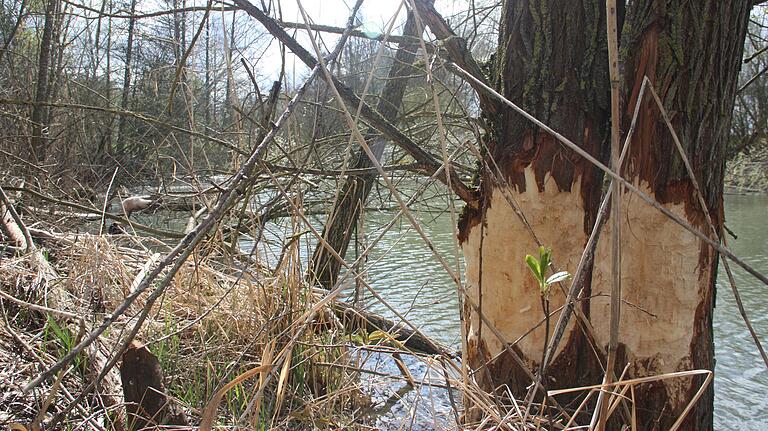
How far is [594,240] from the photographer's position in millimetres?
838

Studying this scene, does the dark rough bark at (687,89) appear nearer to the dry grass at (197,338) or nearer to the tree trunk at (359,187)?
the dry grass at (197,338)

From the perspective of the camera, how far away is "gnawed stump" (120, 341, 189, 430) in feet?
4.35

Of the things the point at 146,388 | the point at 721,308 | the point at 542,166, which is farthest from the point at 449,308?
the point at 146,388

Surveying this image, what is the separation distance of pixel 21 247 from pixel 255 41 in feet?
4.53

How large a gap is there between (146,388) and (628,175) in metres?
1.19

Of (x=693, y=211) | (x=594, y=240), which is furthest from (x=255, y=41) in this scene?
(x=594, y=240)

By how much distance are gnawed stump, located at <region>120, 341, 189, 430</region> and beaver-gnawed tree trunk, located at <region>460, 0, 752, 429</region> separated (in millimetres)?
708

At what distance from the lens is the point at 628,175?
138 cm

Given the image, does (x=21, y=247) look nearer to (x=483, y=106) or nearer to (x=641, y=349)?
(x=483, y=106)

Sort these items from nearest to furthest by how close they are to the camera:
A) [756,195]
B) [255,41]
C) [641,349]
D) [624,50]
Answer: [624,50], [641,349], [255,41], [756,195]

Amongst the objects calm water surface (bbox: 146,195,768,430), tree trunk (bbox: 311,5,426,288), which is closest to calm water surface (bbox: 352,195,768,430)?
calm water surface (bbox: 146,195,768,430)

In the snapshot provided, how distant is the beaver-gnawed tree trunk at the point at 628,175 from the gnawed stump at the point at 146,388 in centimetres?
71

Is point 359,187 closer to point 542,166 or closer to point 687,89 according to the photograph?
point 542,166

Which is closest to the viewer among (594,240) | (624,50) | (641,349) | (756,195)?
(594,240)
